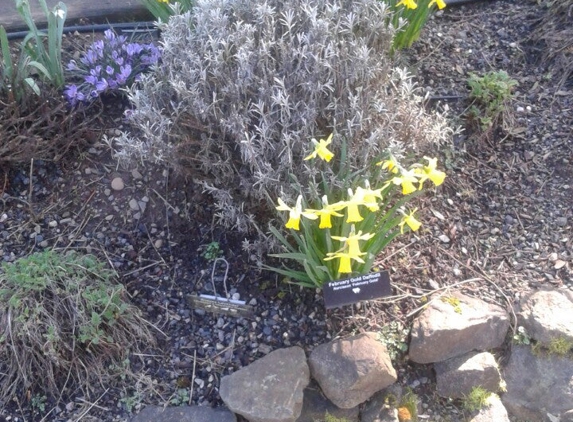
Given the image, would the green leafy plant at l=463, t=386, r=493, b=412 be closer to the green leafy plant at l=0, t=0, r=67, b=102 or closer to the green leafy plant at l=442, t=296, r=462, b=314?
the green leafy plant at l=442, t=296, r=462, b=314

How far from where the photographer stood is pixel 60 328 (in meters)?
2.49

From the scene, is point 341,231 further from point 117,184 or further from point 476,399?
point 117,184

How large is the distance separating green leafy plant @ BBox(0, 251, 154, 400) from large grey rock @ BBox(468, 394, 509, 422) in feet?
4.40

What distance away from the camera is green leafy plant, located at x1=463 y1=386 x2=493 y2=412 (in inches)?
104

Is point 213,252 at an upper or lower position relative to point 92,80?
lower

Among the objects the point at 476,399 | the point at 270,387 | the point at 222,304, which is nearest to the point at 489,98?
the point at 476,399

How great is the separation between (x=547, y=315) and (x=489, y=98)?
3.61 ft

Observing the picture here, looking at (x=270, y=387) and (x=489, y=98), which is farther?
(x=489, y=98)

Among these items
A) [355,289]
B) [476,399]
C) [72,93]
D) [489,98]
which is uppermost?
[489,98]

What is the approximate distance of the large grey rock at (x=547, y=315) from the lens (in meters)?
2.69

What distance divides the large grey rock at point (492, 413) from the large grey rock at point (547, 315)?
31cm

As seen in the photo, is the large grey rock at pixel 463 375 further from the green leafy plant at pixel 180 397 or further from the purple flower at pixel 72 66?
the purple flower at pixel 72 66

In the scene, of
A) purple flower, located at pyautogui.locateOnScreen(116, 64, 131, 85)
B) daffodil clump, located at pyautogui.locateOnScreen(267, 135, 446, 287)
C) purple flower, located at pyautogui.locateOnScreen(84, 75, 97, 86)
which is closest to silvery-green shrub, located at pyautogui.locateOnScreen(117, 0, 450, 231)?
daffodil clump, located at pyautogui.locateOnScreen(267, 135, 446, 287)

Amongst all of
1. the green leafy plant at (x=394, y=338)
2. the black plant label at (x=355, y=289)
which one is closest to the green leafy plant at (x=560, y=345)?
the green leafy plant at (x=394, y=338)
